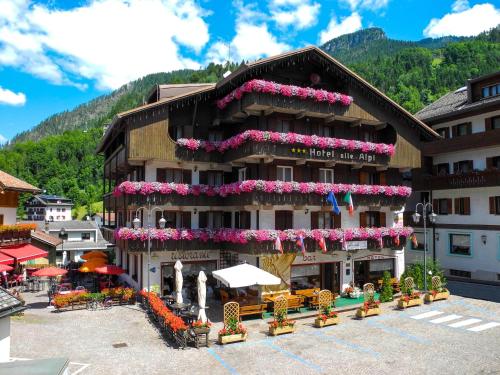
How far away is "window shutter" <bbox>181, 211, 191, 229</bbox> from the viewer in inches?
1129

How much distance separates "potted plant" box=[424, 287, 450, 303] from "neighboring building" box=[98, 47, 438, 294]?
4555 mm

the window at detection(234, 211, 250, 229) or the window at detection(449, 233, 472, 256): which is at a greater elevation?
the window at detection(234, 211, 250, 229)

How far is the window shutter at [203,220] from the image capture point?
29.4 metres

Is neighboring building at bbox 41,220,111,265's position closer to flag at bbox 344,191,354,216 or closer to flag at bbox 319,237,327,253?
flag at bbox 319,237,327,253

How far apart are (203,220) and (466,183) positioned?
20.9 metres

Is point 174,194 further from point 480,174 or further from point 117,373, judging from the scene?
point 480,174

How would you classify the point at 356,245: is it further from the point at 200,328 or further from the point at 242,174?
the point at 200,328

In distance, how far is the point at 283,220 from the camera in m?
27.7

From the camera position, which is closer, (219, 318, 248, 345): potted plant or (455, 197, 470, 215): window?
(219, 318, 248, 345): potted plant

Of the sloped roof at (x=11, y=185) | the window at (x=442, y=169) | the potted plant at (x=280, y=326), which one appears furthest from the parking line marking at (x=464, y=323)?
the sloped roof at (x=11, y=185)

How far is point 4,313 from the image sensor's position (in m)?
9.66

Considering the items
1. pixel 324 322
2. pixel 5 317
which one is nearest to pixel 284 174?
pixel 324 322

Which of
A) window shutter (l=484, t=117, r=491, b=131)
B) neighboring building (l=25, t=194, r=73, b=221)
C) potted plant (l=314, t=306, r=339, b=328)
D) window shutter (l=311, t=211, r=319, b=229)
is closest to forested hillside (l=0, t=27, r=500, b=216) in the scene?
neighboring building (l=25, t=194, r=73, b=221)

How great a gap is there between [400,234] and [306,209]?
25.4 feet
